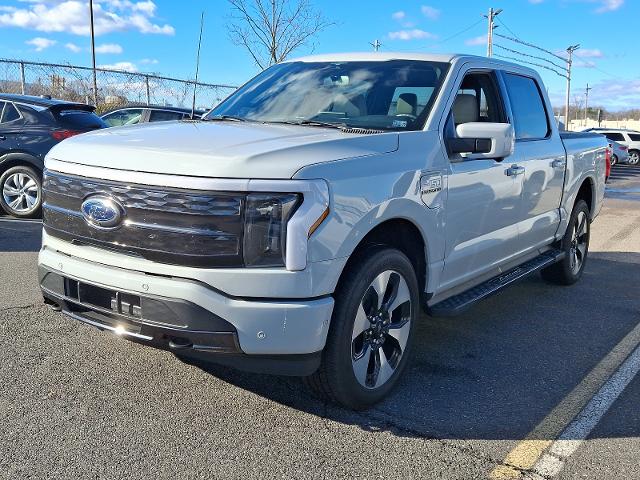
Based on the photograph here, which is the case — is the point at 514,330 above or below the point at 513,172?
below

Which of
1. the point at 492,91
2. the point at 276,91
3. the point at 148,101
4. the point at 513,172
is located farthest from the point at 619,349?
the point at 148,101

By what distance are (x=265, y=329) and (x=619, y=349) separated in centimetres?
299

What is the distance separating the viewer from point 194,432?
3.12 meters

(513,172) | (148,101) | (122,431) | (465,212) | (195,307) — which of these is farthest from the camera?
(148,101)

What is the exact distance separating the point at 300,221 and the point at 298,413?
1150 millimetres

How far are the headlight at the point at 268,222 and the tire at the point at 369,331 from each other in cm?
46

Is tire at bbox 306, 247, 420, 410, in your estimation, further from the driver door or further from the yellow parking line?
the yellow parking line

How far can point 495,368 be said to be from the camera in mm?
4145

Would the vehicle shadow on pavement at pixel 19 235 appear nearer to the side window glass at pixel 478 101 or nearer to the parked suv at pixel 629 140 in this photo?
the side window glass at pixel 478 101

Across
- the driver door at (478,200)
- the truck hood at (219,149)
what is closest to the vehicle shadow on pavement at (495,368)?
→ the driver door at (478,200)

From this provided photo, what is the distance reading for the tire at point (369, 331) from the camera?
123 inches

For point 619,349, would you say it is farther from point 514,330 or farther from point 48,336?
point 48,336

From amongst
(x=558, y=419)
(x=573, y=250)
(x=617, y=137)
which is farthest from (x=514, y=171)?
(x=617, y=137)

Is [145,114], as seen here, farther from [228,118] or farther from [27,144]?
[228,118]
